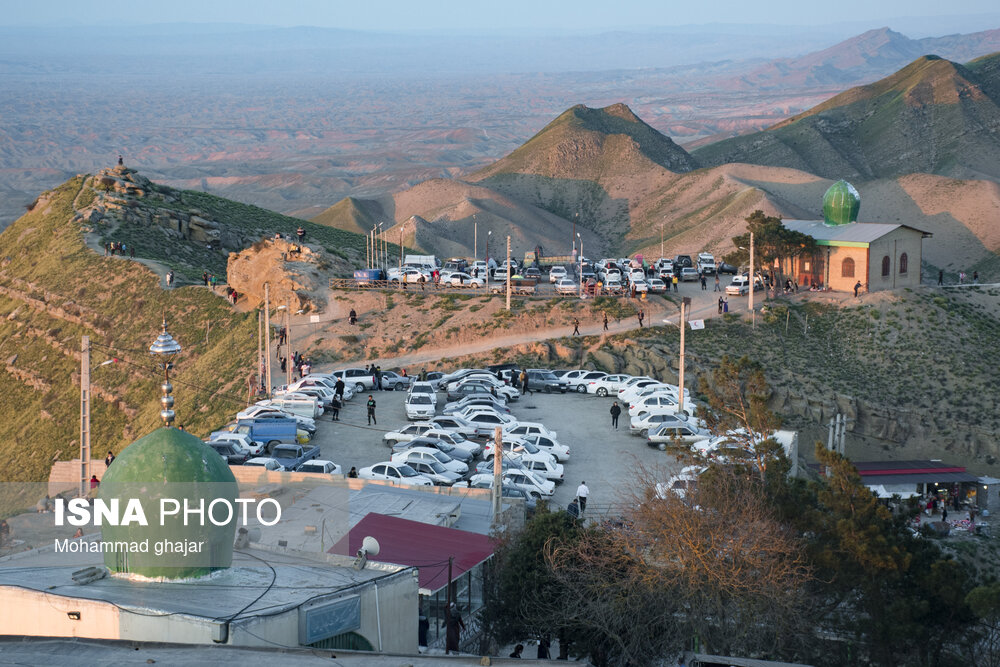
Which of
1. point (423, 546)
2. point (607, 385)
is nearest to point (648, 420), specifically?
point (607, 385)

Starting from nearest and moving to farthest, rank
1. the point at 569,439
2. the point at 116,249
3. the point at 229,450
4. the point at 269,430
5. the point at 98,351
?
the point at 229,450
the point at 269,430
the point at 569,439
the point at 98,351
the point at 116,249

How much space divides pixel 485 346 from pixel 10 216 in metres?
136

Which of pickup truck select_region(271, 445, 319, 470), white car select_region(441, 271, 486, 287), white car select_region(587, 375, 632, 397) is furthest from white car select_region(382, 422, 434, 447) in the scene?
white car select_region(441, 271, 486, 287)

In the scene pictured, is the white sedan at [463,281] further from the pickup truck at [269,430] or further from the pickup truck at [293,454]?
the pickup truck at [293,454]

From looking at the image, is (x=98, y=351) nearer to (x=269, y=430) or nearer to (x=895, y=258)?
(x=269, y=430)

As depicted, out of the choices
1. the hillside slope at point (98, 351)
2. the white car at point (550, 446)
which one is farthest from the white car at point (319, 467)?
the hillside slope at point (98, 351)

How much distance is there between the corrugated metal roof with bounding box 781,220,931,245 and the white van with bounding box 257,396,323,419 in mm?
35280

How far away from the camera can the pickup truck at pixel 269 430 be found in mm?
44875

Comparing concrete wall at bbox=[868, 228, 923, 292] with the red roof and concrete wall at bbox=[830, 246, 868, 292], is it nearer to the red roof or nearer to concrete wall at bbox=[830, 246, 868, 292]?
concrete wall at bbox=[830, 246, 868, 292]

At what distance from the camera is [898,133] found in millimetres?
170125

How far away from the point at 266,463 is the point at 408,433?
658 centimetres

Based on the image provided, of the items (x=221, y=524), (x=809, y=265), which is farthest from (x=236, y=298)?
(x=221, y=524)

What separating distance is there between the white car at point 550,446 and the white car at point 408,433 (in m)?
4.02

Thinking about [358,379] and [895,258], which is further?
[895,258]
